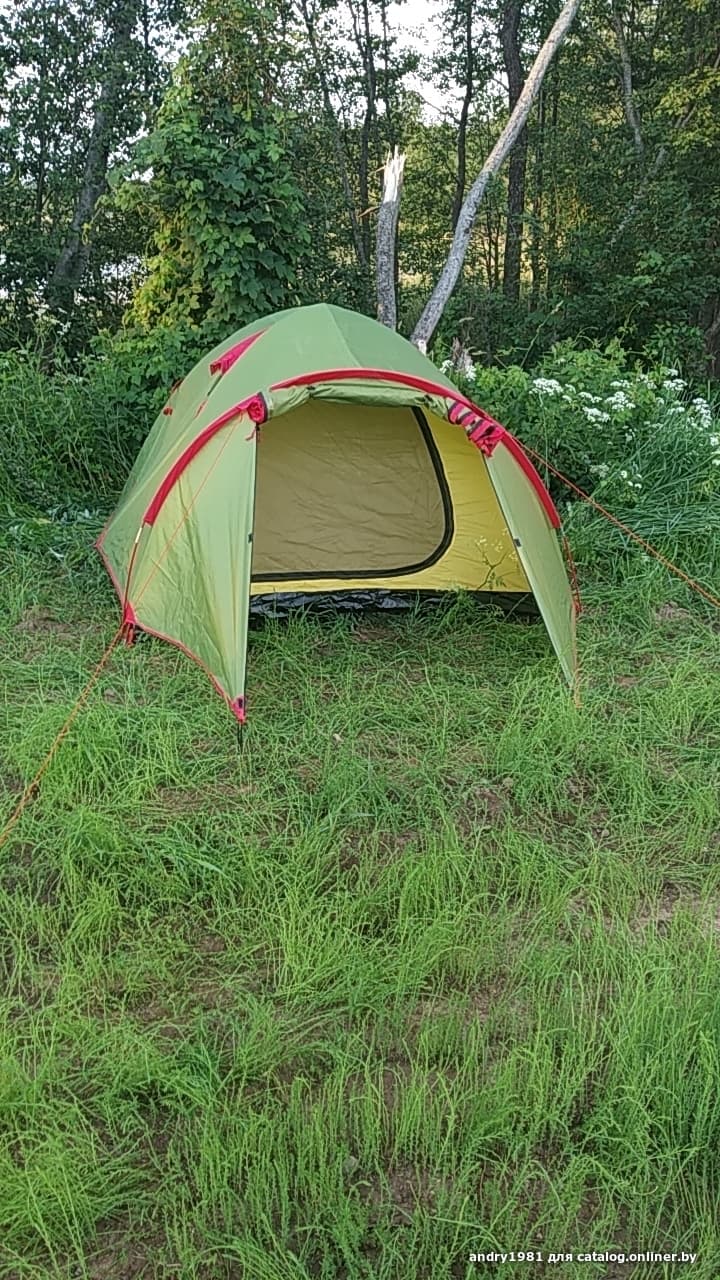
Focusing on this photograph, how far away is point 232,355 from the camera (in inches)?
151

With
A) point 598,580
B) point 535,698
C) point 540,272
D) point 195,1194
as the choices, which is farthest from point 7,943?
point 540,272

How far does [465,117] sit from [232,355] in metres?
10.3

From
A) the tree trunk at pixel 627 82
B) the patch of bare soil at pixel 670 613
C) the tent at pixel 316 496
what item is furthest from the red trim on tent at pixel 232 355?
the tree trunk at pixel 627 82

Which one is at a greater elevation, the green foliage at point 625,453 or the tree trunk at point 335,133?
the tree trunk at point 335,133

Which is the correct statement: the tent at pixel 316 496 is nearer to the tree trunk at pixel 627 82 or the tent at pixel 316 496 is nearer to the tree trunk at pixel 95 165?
the tree trunk at pixel 95 165

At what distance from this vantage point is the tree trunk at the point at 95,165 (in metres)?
8.32

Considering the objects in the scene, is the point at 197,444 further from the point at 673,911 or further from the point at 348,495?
the point at 673,911

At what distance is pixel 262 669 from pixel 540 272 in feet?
27.3

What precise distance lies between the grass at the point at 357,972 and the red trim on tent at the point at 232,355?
48.9 inches

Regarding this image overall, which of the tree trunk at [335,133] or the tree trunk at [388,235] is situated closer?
the tree trunk at [388,235]

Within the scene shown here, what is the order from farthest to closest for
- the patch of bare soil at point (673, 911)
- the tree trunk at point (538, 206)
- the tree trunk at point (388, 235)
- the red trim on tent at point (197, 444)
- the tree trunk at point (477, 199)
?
the tree trunk at point (538, 206) < the tree trunk at point (477, 199) < the tree trunk at point (388, 235) < the red trim on tent at point (197, 444) < the patch of bare soil at point (673, 911)

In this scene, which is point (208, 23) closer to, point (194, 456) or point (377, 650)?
point (194, 456)

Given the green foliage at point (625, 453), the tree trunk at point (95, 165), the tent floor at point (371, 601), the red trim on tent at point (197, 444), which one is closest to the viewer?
the red trim on tent at point (197, 444)

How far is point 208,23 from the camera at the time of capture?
235 inches
